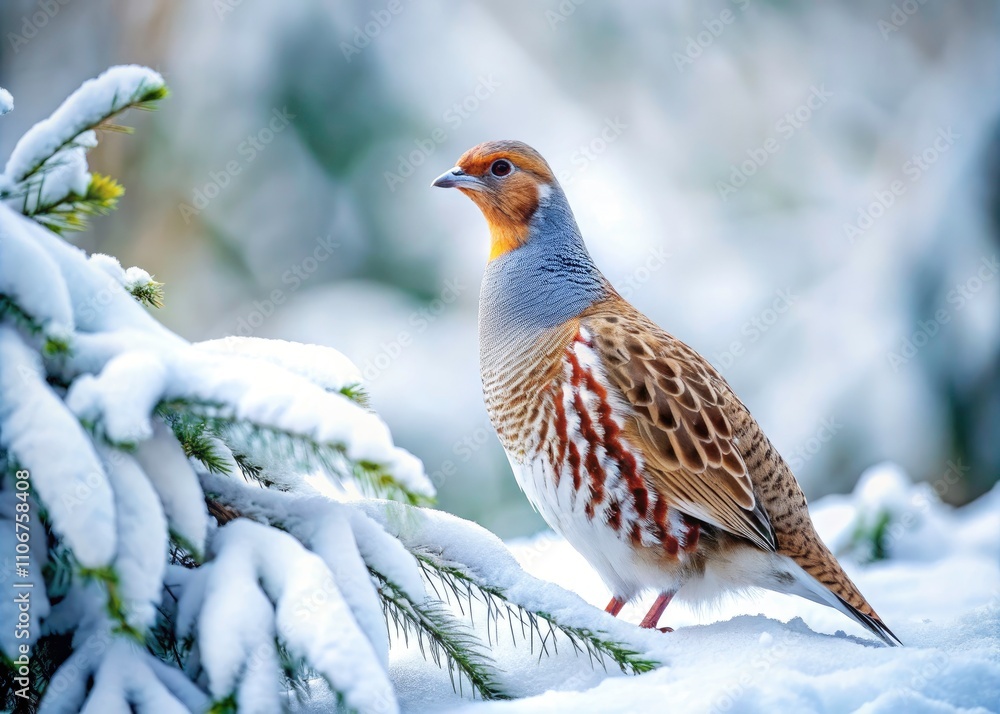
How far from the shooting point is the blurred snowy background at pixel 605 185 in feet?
12.6

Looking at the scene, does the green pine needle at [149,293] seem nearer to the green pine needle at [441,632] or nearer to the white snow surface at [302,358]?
the white snow surface at [302,358]

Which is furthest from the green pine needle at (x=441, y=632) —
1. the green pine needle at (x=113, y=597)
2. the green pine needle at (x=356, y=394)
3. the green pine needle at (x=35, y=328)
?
the green pine needle at (x=35, y=328)

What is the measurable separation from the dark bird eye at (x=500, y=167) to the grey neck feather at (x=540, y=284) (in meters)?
0.14

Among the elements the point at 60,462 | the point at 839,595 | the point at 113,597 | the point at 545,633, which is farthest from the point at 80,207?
the point at 839,595

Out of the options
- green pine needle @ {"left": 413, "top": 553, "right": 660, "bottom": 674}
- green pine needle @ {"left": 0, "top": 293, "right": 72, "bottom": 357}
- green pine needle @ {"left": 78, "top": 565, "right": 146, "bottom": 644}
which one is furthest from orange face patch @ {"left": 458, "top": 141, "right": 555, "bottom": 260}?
green pine needle @ {"left": 78, "top": 565, "right": 146, "bottom": 644}

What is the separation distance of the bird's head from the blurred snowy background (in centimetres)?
147

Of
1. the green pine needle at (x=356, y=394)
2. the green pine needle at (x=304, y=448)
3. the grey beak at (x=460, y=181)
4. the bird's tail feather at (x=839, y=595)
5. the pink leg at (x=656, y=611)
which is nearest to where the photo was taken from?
the green pine needle at (x=304, y=448)

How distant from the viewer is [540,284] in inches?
91.1

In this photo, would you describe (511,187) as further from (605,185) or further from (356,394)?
(605,185)

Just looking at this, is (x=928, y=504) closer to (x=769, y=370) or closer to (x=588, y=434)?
(x=769, y=370)

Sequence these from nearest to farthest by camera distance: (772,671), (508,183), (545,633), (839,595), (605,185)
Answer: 1. (772,671)
2. (545,633)
3. (839,595)
4. (508,183)
5. (605,185)

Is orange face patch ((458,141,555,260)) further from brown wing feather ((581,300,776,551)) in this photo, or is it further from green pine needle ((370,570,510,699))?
green pine needle ((370,570,510,699))

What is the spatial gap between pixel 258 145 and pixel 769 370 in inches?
98.3

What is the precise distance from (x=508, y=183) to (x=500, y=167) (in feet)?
0.17
